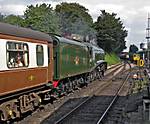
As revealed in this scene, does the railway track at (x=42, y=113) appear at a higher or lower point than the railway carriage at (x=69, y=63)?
lower

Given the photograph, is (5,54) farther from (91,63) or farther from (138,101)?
(91,63)

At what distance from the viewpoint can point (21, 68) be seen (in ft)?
42.0

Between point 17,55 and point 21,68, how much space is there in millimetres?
564

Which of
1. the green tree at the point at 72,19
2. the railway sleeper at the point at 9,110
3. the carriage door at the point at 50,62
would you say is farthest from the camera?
the green tree at the point at 72,19

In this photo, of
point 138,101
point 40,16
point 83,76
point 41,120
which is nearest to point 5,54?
point 41,120

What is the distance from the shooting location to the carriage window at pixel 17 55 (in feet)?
38.7

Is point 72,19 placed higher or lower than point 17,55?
higher

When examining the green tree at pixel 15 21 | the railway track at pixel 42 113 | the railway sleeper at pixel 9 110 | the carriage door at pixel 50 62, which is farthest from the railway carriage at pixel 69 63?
the green tree at pixel 15 21

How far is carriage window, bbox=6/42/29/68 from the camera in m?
11.8

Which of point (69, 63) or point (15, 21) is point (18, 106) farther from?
point (15, 21)

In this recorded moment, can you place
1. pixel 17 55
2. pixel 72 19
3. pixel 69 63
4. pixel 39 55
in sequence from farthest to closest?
pixel 72 19
pixel 69 63
pixel 39 55
pixel 17 55

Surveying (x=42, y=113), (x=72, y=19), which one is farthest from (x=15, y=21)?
(x=42, y=113)

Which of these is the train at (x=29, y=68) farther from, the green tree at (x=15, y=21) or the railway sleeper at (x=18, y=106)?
the green tree at (x=15, y=21)

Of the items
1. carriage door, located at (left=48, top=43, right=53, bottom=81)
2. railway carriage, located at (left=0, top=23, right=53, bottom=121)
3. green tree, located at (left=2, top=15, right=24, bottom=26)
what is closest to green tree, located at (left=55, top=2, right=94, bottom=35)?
green tree, located at (left=2, top=15, right=24, bottom=26)
